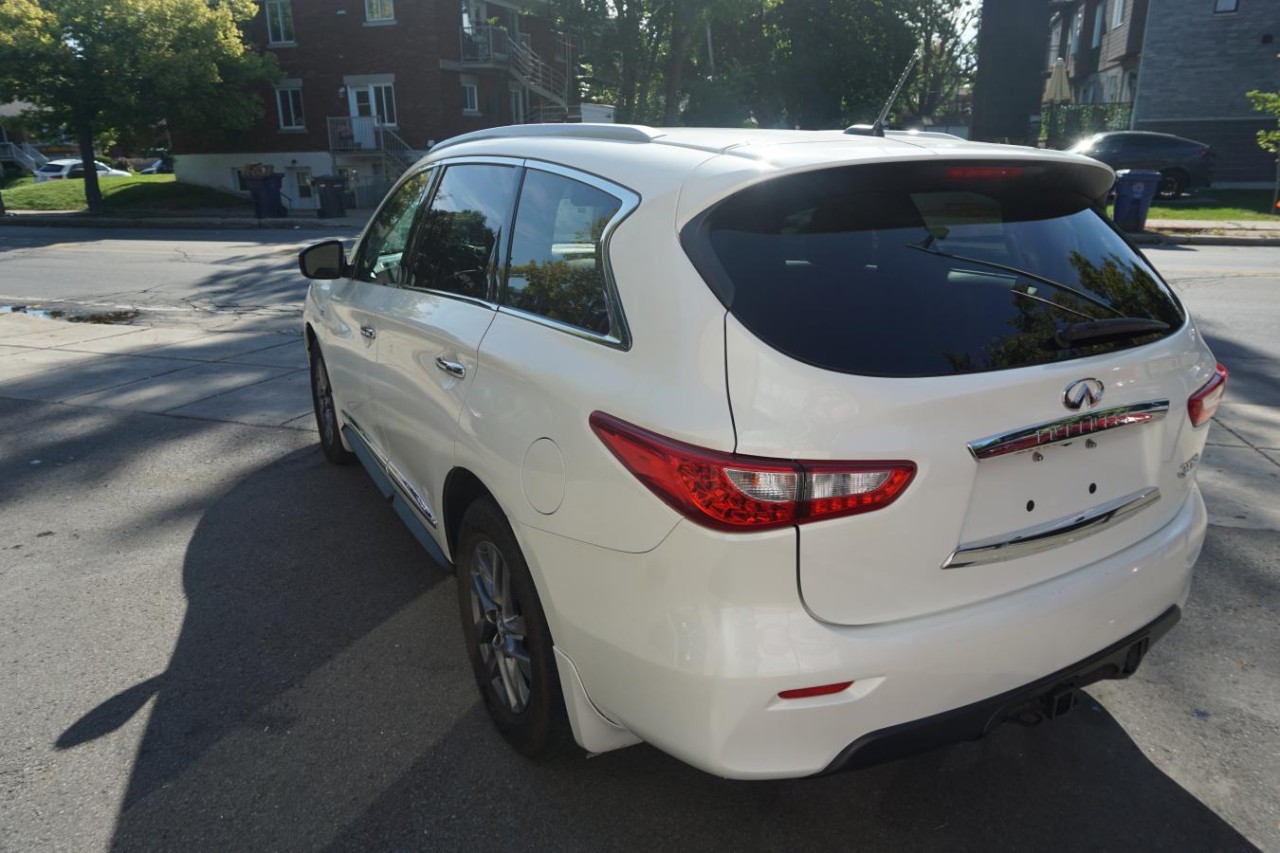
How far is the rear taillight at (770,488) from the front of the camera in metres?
1.97

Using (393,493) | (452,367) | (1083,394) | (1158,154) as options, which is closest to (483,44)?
(1158,154)

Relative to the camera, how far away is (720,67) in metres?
40.8

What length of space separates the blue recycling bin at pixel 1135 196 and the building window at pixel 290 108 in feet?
91.6

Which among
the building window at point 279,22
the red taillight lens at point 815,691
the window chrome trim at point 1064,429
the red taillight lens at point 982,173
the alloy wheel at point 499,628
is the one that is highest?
the building window at point 279,22

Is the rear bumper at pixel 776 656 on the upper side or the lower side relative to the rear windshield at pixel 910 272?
lower

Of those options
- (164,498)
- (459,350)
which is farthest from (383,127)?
(459,350)

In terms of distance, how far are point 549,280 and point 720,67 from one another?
41.1 meters

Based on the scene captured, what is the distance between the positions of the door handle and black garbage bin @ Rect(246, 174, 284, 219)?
26107 mm

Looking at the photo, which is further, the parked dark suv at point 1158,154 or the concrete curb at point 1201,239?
the parked dark suv at point 1158,154

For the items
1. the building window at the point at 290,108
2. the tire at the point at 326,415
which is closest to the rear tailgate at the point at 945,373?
the tire at the point at 326,415

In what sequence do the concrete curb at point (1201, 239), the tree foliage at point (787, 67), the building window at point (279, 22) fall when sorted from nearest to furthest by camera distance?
1. the concrete curb at point (1201, 239)
2. the building window at point (279, 22)
3. the tree foliage at point (787, 67)

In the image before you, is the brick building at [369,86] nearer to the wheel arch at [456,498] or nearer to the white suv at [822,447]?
the wheel arch at [456,498]

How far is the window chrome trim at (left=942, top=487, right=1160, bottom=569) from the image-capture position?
7.00 ft

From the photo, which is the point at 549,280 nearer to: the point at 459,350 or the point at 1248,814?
the point at 459,350
